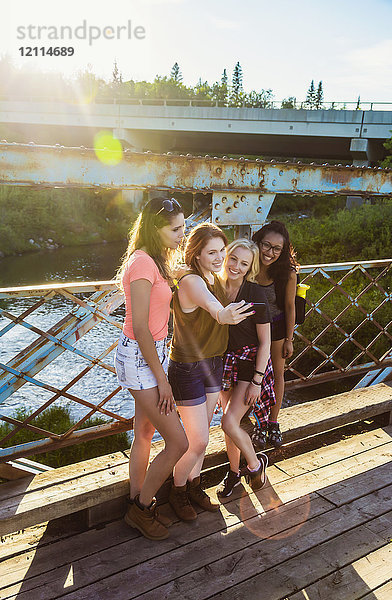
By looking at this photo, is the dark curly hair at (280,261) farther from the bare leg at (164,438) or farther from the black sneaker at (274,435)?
the bare leg at (164,438)

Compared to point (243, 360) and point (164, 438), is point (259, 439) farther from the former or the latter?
point (164, 438)

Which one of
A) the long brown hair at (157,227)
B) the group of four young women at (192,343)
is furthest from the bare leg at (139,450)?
the long brown hair at (157,227)

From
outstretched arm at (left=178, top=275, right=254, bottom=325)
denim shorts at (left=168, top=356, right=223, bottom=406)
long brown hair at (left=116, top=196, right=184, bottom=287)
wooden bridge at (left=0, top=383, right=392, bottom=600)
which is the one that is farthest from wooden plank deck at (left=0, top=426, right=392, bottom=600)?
long brown hair at (left=116, top=196, right=184, bottom=287)

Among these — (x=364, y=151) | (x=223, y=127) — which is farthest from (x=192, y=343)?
(x=223, y=127)

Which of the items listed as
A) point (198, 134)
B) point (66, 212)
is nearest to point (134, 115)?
point (198, 134)

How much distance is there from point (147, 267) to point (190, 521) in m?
1.60

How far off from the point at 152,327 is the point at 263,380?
1.11 meters

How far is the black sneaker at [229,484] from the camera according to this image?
10.3 ft

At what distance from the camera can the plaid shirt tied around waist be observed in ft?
10.1

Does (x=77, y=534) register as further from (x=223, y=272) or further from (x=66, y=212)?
(x=66, y=212)

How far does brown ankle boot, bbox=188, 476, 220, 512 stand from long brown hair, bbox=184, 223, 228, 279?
1.37m

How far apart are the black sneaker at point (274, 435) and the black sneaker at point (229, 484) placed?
47cm

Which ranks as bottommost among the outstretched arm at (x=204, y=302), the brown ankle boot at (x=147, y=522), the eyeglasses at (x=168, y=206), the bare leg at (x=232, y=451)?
the brown ankle boot at (x=147, y=522)

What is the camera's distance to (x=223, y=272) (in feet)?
9.84
